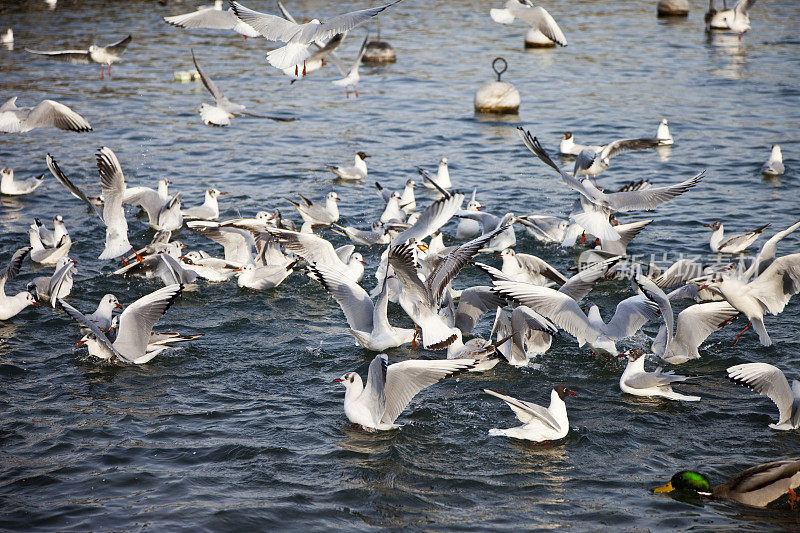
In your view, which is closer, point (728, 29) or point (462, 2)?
point (728, 29)

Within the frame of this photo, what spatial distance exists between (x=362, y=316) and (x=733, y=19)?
81.2 feet

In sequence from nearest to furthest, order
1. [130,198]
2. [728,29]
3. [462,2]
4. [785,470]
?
[785,470] → [130,198] → [728,29] → [462,2]

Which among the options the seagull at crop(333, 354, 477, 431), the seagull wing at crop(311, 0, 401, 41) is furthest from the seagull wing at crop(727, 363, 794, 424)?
the seagull wing at crop(311, 0, 401, 41)

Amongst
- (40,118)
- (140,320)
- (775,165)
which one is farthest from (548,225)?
(40,118)

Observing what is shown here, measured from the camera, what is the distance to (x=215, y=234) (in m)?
11.9

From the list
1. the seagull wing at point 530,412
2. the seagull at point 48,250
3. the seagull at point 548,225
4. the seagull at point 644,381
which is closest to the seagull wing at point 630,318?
the seagull at point 644,381

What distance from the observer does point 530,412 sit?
7508 mm

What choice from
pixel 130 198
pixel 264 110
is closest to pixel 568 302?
pixel 130 198

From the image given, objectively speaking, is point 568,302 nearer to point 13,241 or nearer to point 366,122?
point 13,241

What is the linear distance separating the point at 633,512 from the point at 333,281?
429cm

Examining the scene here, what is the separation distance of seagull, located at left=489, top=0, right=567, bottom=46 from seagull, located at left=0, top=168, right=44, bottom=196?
29.1 ft

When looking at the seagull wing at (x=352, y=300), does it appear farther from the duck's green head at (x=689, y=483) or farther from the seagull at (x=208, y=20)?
the seagull at (x=208, y=20)

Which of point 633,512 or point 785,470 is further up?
point 785,470

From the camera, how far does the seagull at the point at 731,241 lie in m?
12.0
